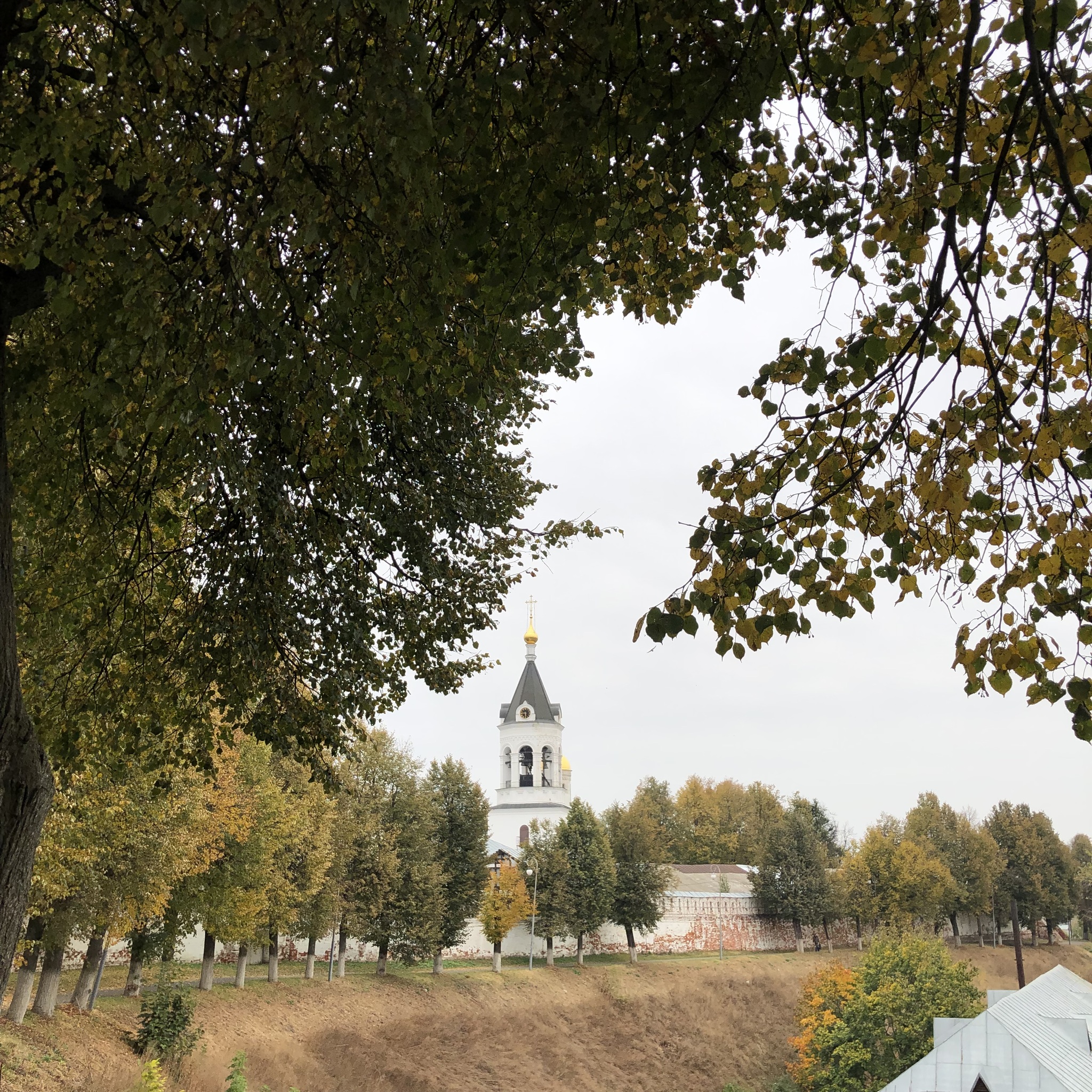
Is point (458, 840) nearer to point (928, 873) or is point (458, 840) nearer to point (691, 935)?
point (691, 935)

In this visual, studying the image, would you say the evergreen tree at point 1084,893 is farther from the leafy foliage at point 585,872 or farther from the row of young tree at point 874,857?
the leafy foliage at point 585,872

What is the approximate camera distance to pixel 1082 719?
3.30 meters

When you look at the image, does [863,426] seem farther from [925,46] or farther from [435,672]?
[435,672]

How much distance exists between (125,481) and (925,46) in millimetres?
5901

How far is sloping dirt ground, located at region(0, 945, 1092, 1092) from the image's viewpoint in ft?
62.5

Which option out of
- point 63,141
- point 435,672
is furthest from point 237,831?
point 63,141

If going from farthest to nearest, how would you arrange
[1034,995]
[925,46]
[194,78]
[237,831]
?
[1034,995], [237,831], [194,78], [925,46]

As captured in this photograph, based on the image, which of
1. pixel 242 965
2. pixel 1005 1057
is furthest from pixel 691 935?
pixel 1005 1057

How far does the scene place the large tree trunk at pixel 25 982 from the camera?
17.5 metres

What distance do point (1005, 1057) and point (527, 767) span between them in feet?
143

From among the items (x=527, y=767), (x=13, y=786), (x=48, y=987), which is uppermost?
(x=527, y=767)

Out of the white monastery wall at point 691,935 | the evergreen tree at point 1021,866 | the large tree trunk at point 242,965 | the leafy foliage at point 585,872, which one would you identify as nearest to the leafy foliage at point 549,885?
the leafy foliage at point 585,872

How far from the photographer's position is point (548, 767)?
62719 millimetres

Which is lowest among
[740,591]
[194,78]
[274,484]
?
[740,591]
